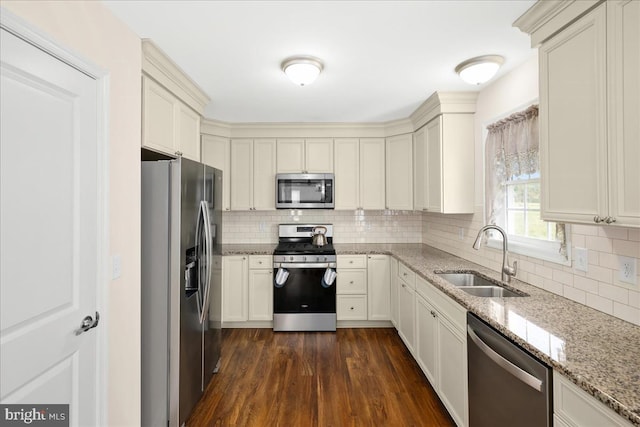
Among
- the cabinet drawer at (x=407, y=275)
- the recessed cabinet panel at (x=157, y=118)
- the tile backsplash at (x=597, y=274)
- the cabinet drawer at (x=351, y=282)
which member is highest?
the recessed cabinet panel at (x=157, y=118)

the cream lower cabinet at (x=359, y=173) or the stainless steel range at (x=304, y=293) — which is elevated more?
the cream lower cabinet at (x=359, y=173)

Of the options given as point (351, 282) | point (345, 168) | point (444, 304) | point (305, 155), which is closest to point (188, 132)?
point (305, 155)

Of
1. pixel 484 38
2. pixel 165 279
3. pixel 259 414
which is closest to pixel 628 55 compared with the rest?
pixel 484 38

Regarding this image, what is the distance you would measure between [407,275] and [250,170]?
224cm

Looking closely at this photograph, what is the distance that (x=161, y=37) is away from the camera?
1.87m

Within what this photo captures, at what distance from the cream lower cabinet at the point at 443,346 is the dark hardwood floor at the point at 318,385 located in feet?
0.68

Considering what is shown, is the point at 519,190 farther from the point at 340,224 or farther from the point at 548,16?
the point at 340,224

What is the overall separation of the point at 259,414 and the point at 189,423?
459 mm

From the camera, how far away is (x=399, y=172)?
372cm

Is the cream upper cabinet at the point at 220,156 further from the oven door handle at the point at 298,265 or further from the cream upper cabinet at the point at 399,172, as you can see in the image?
the cream upper cabinet at the point at 399,172

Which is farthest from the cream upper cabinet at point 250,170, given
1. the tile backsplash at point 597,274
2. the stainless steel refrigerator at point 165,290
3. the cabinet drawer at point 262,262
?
the tile backsplash at point 597,274

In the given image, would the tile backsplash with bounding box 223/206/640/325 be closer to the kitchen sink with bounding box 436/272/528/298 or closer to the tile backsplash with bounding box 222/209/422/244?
the tile backsplash with bounding box 222/209/422/244

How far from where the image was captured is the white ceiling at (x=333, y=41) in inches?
62.8

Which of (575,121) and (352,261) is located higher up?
(575,121)
